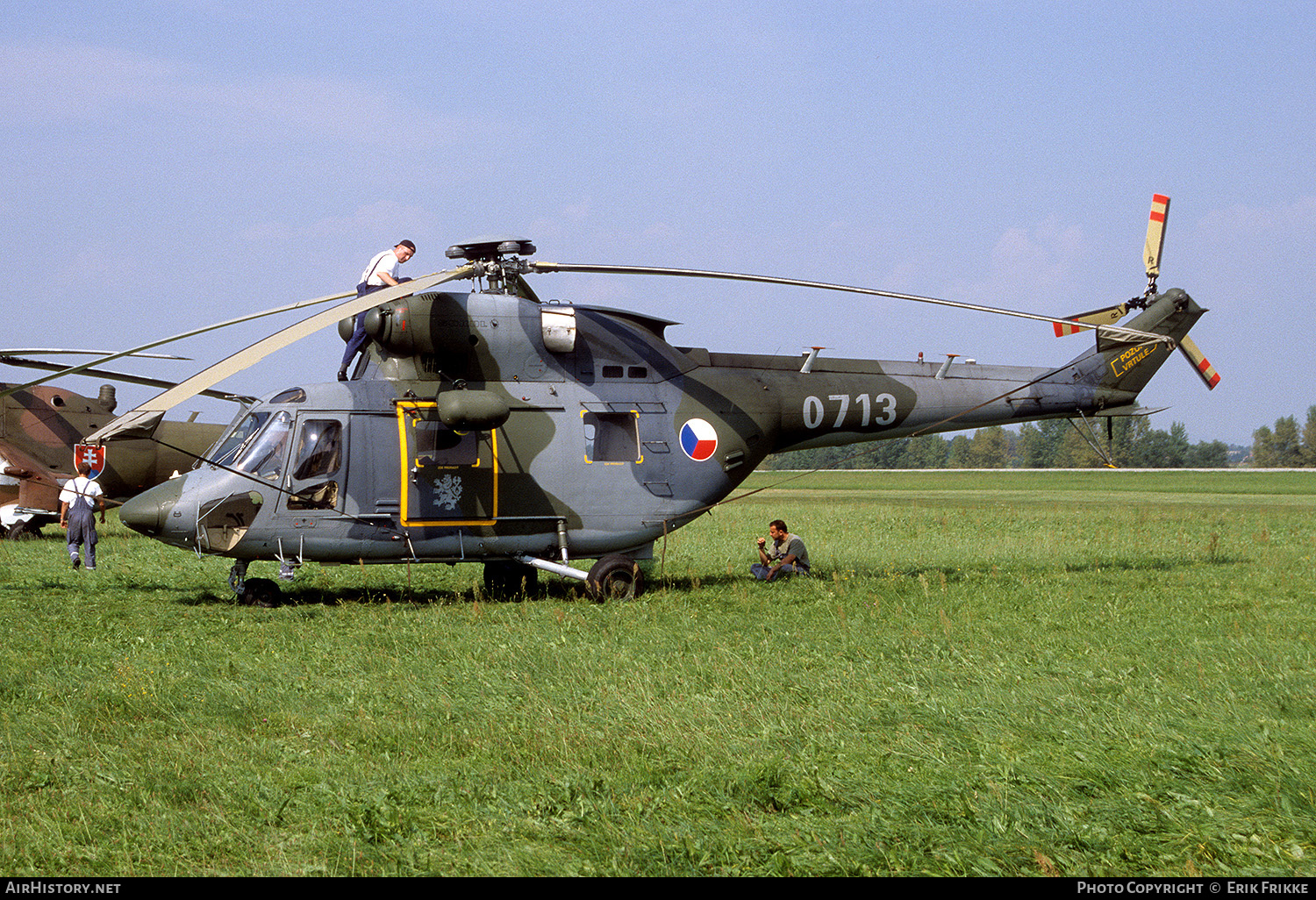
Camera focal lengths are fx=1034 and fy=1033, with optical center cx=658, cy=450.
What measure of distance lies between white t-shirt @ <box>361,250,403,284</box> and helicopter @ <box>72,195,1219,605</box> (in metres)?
0.55

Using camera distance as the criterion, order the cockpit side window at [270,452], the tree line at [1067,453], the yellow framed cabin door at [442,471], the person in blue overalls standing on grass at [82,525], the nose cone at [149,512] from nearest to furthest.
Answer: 1. the nose cone at [149,512]
2. the cockpit side window at [270,452]
3. the yellow framed cabin door at [442,471]
4. the person in blue overalls standing on grass at [82,525]
5. the tree line at [1067,453]

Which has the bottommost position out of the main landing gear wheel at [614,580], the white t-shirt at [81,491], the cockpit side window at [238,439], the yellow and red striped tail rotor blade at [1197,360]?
the main landing gear wheel at [614,580]

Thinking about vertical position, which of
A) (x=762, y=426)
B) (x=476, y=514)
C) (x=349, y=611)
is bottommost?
(x=349, y=611)

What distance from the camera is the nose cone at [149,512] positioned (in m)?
11.8

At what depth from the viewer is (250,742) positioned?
661cm

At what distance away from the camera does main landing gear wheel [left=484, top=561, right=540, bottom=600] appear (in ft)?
45.8

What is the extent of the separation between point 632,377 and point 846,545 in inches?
336

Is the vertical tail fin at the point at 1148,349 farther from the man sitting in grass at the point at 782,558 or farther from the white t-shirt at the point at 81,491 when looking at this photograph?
the white t-shirt at the point at 81,491

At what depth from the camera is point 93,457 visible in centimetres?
1841

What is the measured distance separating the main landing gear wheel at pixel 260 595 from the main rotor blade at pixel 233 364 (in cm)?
265

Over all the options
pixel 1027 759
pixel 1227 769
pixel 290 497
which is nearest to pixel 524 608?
pixel 290 497

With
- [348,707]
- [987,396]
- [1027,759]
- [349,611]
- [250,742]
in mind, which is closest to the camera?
[1027,759]

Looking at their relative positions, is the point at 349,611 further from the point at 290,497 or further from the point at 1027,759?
the point at 1027,759

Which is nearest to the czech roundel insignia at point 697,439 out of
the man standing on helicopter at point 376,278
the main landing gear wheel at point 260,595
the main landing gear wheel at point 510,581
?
the main landing gear wheel at point 510,581
